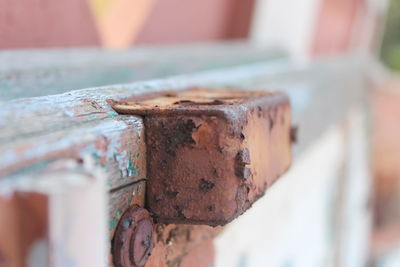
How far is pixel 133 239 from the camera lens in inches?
14.7

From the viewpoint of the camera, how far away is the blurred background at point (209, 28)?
829 mm

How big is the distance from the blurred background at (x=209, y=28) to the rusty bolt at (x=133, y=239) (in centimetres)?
29

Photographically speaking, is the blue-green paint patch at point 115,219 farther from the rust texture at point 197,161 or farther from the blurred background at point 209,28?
the blurred background at point 209,28

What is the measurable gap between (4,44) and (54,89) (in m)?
0.15

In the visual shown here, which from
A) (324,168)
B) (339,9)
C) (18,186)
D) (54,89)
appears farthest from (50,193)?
(339,9)

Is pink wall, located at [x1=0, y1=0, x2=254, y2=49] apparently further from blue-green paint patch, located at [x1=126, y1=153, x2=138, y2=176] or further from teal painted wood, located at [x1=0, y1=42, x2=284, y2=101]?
blue-green paint patch, located at [x1=126, y1=153, x2=138, y2=176]

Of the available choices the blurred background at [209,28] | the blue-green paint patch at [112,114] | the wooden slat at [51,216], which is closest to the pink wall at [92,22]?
the blurred background at [209,28]

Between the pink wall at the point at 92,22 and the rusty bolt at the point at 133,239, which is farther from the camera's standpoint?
the pink wall at the point at 92,22

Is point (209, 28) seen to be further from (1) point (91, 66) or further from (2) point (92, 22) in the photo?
(1) point (91, 66)

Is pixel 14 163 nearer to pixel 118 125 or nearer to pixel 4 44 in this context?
pixel 118 125

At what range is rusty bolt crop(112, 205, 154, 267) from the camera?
36cm

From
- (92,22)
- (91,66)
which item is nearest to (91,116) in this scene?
(91,66)

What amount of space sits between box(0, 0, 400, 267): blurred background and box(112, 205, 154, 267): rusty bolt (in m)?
0.29

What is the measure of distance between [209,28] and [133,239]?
3.93 feet
